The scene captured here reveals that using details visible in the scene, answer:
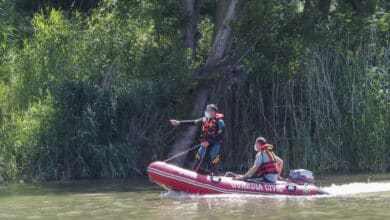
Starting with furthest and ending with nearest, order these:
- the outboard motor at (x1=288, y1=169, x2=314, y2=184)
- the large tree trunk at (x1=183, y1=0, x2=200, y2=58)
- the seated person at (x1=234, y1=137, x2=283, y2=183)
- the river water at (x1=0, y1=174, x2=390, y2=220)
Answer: the large tree trunk at (x1=183, y1=0, x2=200, y2=58)
the outboard motor at (x1=288, y1=169, x2=314, y2=184)
the seated person at (x1=234, y1=137, x2=283, y2=183)
the river water at (x1=0, y1=174, x2=390, y2=220)

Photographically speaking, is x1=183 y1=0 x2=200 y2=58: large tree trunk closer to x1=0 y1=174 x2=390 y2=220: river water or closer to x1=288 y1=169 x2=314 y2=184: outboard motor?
x1=0 y1=174 x2=390 y2=220: river water

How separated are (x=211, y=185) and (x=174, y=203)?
100 cm

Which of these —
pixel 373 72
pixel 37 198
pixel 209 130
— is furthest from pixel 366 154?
pixel 37 198

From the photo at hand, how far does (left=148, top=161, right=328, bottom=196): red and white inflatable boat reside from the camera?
14922mm

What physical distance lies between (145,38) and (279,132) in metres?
3.90

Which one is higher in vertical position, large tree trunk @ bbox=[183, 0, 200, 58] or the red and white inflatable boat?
large tree trunk @ bbox=[183, 0, 200, 58]

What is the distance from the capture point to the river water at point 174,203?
1242cm

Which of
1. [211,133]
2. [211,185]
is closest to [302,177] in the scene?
[211,185]

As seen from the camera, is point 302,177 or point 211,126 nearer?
point 302,177

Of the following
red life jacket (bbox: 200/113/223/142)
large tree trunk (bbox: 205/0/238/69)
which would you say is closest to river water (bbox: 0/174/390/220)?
red life jacket (bbox: 200/113/223/142)

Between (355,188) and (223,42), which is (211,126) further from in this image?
(223,42)

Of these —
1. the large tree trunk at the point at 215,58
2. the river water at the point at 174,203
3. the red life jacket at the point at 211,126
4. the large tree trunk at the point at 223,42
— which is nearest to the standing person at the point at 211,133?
the red life jacket at the point at 211,126

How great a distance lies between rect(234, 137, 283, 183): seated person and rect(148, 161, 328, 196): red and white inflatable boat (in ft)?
0.59

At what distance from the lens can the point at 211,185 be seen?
14922mm
